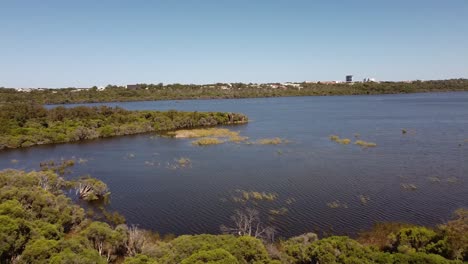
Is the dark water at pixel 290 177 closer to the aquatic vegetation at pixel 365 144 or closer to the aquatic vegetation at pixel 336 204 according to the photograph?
the aquatic vegetation at pixel 336 204

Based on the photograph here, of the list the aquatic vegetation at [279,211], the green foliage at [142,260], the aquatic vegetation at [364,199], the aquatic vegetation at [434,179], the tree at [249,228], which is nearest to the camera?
the green foliage at [142,260]

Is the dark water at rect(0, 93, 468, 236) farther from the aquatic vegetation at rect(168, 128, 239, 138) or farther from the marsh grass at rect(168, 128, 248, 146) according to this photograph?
the aquatic vegetation at rect(168, 128, 239, 138)

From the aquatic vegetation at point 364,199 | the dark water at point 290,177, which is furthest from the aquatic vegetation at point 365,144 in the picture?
the aquatic vegetation at point 364,199

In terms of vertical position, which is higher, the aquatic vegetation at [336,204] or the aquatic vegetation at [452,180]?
the aquatic vegetation at [452,180]

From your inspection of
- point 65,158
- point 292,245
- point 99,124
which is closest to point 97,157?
point 65,158

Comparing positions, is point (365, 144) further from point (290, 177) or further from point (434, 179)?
point (290, 177)

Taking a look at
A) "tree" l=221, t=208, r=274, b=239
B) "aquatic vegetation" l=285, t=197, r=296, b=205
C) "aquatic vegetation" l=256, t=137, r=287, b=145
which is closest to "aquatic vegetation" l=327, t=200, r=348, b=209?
"aquatic vegetation" l=285, t=197, r=296, b=205
